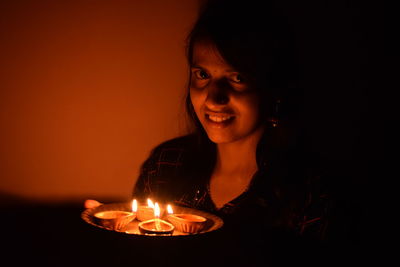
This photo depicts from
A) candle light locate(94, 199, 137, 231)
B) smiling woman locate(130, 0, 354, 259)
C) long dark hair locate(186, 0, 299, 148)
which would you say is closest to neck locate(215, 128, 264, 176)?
smiling woman locate(130, 0, 354, 259)

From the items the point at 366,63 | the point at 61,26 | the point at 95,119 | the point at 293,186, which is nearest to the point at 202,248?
the point at 293,186

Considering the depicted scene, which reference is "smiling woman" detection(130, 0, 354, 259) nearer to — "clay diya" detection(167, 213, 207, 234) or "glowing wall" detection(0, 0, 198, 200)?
"glowing wall" detection(0, 0, 198, 200)

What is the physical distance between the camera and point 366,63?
1.53 meters

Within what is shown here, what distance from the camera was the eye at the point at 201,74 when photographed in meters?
1.30

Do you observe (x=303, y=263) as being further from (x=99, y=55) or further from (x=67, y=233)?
(x=99, y=55)

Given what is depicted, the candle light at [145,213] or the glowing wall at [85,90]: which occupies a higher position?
the glowing wall at [85,90]

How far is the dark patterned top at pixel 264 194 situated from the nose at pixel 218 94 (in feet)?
1.00

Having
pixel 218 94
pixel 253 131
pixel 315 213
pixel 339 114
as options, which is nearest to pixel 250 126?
pixel 253 131

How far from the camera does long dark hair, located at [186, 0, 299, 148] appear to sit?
47.9 inches

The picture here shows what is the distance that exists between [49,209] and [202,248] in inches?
34.7

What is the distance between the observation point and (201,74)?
1.32 m

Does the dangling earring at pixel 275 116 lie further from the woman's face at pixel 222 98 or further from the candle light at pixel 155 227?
the candle light at pixel 155 227

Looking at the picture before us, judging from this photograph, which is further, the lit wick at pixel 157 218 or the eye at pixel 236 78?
the eye at pixel 236 78

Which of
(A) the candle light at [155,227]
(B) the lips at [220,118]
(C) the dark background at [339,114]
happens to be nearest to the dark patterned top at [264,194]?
(C) the dark background at [339,114]
